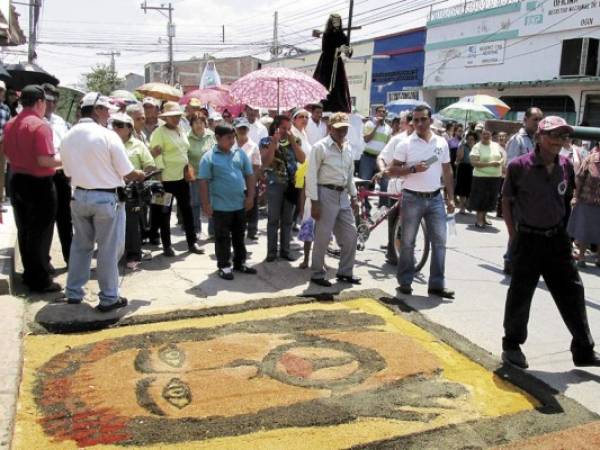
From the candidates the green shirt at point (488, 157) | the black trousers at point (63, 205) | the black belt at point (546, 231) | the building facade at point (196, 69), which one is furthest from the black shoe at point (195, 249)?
the building facade at point (196, 69)

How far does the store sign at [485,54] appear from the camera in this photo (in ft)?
82.9

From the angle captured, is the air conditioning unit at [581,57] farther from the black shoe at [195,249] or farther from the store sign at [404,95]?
the black shoe at [195,249]

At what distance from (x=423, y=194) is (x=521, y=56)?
68.3ft

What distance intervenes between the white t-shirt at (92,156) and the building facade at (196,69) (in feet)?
193

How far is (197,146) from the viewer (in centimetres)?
794

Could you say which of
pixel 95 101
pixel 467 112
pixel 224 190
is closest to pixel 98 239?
pixel 95 101

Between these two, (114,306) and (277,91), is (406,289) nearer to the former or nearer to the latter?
(114,306)

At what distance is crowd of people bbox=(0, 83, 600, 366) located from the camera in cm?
438

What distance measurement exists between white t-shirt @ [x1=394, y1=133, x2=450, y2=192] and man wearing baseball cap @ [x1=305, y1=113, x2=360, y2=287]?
1.93 feet

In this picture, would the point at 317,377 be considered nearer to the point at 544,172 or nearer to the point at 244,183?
the point at 544,172

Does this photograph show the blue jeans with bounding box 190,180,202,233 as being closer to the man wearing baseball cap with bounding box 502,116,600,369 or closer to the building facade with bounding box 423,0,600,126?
the man wearing baseball cap with bounding box 502,116,600,369

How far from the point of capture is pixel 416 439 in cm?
328

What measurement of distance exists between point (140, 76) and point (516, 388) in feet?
292

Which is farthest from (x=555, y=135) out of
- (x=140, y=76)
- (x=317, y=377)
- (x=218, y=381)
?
(x=140, y=76)
